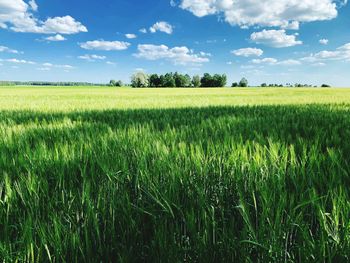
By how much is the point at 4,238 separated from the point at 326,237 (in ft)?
2.92

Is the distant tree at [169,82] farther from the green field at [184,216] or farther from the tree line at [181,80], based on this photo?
the green field at [184,216]

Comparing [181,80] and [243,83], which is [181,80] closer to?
[181,80]

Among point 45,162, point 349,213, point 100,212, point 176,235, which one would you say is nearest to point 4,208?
point 100,212

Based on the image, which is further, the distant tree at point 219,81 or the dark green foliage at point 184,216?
the distant tree at point 219,81

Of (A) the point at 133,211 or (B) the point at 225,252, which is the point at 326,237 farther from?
(A) the point at 133,211

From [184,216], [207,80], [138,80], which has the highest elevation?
[207,80]

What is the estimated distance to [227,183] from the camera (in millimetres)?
1000

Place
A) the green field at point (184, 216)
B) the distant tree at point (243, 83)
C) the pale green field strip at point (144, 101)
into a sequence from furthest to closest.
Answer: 1. the distant tree at point (243, 83)
2. the pale green field strip at point (144, 101)
3. the green field at point (184, 216)

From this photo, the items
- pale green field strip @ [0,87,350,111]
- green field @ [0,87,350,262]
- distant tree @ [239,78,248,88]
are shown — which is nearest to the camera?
green field @ [0,87,350,262]

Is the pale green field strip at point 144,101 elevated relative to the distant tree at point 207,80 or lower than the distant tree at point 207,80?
lower

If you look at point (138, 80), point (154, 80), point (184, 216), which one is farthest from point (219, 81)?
point (184, 216)

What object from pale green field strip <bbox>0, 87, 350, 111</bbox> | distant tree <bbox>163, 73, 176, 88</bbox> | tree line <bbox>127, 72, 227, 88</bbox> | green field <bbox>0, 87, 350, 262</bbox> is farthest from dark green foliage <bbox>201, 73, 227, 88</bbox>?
green field <bbox>0, 87, 350, 262</bbox>

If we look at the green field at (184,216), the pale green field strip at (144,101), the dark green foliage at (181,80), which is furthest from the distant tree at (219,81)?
the green field at (184,216)

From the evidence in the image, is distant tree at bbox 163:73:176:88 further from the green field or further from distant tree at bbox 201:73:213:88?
the green field
